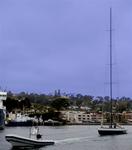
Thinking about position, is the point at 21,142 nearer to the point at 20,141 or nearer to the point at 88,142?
the point at 20,141

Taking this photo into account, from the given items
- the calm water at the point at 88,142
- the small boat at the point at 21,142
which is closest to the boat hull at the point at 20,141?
the small boat at the point at 21,142

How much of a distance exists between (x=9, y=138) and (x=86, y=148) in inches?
416

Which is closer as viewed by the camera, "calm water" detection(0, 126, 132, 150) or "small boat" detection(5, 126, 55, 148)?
"small boat" detection(5, 126, 55, 148)

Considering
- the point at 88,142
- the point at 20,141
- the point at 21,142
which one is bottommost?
the point at 88,142

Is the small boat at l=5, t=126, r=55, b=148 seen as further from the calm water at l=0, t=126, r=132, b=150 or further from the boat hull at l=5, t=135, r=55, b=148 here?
the calm water at l=0, t=126, r=132, b=150

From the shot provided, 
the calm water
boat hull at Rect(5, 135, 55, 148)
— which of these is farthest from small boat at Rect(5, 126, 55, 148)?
the calm water

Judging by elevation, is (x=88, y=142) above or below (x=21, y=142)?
below

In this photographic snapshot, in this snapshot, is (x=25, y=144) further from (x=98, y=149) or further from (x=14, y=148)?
(x=98, y=149)

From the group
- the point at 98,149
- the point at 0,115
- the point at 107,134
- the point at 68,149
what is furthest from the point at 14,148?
the point at 0,115

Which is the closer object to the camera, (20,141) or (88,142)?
(20,141)

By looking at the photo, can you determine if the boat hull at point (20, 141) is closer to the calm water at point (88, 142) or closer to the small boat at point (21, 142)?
the small boat at point (21, 142)

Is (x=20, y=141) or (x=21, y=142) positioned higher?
(x=20, y=141)

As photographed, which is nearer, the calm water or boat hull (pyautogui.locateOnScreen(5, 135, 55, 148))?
boat hull (pyautogui.locateOnScreen(5, 135, 55, 148))

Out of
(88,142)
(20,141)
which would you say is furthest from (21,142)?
(88,142)
